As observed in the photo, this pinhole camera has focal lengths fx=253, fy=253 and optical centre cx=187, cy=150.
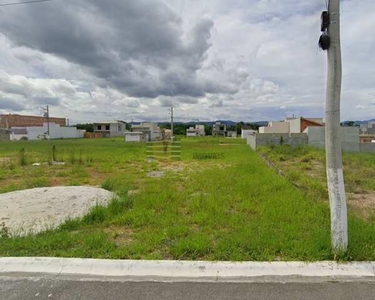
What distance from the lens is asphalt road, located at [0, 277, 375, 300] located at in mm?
2510

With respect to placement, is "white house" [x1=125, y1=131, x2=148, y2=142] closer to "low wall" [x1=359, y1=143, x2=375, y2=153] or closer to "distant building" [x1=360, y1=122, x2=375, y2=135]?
"low wall" [x1=359, y1=143, x2=375, y2=153]

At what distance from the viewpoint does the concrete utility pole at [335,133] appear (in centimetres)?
316

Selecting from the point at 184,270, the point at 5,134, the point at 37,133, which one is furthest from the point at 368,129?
the point at 5,134

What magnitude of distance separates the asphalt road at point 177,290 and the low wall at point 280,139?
→ 22.7 metres

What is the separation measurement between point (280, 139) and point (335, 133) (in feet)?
76.0

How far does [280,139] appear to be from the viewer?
2514 cm

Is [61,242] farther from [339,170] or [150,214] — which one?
[339,170]

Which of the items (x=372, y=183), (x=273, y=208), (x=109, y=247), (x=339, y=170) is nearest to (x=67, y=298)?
(x=109, y=247)

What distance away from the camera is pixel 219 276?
287cm

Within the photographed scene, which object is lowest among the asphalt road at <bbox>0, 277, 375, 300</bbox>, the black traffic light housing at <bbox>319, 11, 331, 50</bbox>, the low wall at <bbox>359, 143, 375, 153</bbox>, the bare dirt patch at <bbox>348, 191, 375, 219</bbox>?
the asphalt road at <bbox>0, 277, 375, 300</bbox>

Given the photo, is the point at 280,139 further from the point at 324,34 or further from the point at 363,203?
the point at 324,34

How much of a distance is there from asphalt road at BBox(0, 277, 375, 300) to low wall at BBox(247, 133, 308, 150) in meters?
22.7

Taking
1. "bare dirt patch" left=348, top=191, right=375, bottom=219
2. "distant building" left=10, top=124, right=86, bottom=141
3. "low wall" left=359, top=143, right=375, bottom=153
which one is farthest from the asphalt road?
"distant building" left=10, top=124, right=86, bottom=141

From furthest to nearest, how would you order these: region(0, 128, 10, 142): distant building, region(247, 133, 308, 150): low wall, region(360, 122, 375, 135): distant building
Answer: region(0, 128, 10, 142): distant building
region(360, 122, 375, 135): distant building
region(247, 133, 308, 150): low wall
